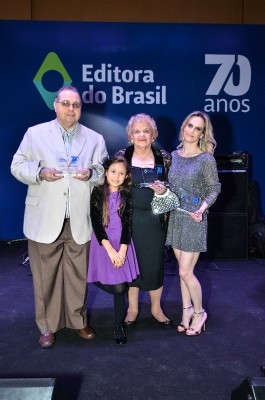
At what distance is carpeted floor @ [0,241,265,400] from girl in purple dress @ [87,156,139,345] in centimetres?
46

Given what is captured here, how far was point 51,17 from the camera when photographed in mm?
6086

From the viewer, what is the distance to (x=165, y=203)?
2.90 meters

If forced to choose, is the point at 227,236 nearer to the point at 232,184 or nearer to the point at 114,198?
the point at 232,184

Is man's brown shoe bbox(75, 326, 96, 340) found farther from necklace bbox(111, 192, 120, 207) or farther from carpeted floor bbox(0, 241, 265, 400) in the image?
necklace bbox(111, 192, 120, 207)

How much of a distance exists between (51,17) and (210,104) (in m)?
2.54

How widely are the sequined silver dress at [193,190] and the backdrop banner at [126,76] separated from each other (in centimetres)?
334

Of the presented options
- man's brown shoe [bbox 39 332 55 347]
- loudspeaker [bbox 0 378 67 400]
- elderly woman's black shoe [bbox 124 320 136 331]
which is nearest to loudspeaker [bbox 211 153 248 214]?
elderly woman's black shoe [bbox 124 320 136 331]

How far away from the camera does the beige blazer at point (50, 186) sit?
281 centimetres

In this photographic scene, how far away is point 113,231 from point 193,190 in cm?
61

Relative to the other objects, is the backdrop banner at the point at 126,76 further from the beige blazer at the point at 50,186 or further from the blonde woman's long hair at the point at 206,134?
the beige blazer at the point at 50,186

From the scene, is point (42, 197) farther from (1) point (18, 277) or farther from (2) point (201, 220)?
(1) point (18, 277)

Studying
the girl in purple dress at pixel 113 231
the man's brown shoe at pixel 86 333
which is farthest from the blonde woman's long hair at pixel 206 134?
the man's brown shoe at pixel 86 333

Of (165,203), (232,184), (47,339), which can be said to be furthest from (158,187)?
(232,184)

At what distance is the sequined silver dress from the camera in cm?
297
